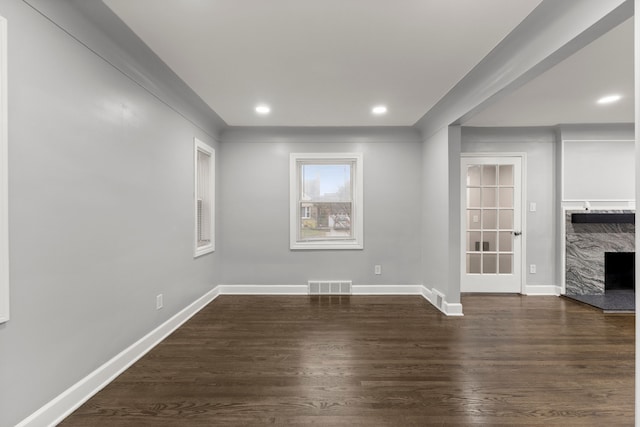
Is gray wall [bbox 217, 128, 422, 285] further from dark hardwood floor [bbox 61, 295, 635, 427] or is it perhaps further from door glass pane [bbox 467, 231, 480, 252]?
dark hardwood floor [bbox 61, 295, 635, 427]

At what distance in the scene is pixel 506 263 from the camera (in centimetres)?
481

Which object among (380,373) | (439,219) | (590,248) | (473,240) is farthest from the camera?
(473,240)

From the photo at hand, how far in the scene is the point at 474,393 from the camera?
2189mm

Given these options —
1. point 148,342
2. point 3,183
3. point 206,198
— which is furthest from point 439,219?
point 3,183

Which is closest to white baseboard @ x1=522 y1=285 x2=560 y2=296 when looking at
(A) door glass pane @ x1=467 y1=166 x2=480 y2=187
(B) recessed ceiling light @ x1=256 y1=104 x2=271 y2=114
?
(A) door glass pane @ x1=467 y1=166 x2=480 y2=187

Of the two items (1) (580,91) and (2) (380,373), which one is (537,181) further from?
(2) (380,373)

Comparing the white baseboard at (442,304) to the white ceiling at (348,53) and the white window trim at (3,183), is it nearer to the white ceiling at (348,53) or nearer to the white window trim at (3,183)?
the white ceiling at (348,53)

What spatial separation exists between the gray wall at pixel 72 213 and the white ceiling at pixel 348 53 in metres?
0.51

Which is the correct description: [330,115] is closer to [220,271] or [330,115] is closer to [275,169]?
[275,169]

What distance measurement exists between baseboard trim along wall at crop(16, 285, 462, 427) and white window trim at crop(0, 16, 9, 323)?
70 centimetres

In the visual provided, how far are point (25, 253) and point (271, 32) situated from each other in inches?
76.8

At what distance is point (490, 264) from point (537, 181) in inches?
56.8

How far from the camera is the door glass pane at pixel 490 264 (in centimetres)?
481

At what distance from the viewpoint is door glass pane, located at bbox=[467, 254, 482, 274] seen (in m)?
4.80
